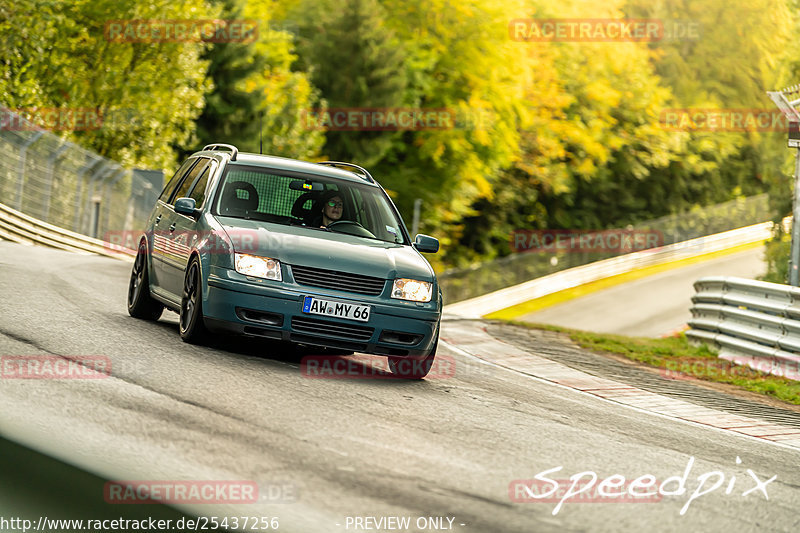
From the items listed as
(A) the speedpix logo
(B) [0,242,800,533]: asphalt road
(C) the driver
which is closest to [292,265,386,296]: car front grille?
(B) [0,242,800,533]: asphalt road

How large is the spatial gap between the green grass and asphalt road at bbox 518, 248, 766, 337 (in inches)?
568

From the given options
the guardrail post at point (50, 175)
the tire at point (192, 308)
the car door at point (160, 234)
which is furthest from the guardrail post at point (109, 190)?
the tire at point (192, 308)

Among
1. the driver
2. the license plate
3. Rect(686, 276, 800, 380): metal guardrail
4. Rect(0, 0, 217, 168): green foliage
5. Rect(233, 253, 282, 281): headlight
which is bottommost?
Rect(686, 276, 800, 380): metal guardrail

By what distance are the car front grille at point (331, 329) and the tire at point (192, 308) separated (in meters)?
0.83

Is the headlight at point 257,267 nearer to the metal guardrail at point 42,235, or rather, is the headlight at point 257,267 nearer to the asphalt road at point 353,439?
the asphalt road at point 353,439

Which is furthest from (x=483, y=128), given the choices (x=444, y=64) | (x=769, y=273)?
(x=769, y=273)

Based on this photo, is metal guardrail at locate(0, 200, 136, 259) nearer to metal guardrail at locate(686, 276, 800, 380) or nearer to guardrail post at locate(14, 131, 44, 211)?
guardrail post at locate(14, 131, 44, 211)

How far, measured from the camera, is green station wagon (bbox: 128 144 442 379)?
877cm

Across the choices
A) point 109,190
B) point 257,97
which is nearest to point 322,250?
point 109,190

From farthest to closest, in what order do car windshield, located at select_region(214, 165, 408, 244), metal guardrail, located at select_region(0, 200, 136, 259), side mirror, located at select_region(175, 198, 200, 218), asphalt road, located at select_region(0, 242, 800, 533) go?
metal guardrail, located at select_region(0, 200, 136, 259), car windshield, located at select_region(214, 165, 408, 244), side mirror, located at select_region(175, 198, 200, 218), asphalt road, located at select_region(0, 242, 800, 533)

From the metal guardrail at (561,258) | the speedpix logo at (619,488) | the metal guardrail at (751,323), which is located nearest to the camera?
the speedpix logo at (619,488)

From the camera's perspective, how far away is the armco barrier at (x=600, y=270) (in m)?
42.5

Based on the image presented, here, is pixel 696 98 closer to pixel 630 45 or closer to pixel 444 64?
pixel 630 45

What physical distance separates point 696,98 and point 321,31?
23.4 meters
